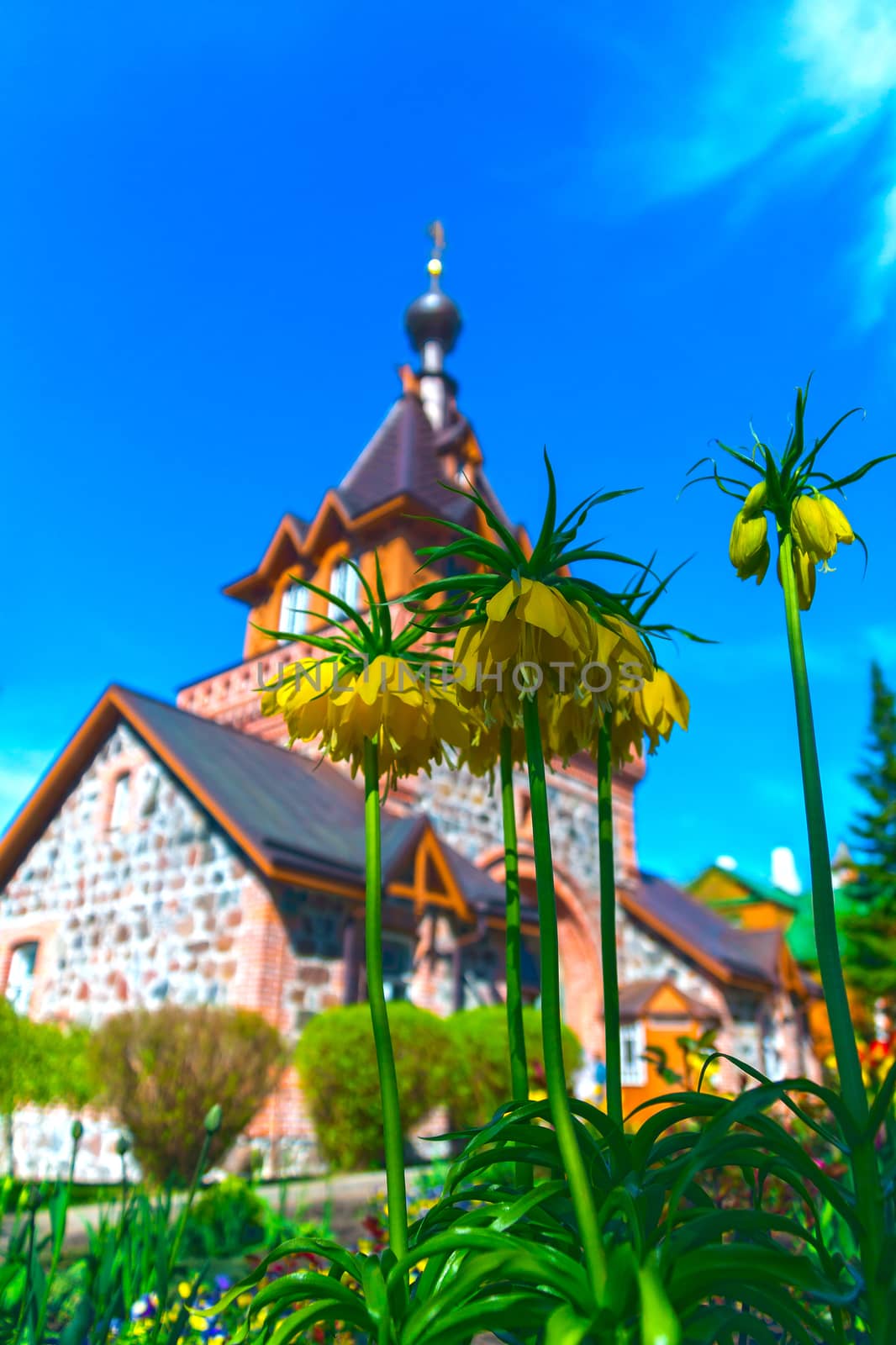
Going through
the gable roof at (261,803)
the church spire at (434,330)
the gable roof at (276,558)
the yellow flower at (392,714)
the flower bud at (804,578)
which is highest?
the church spire at (434,330)

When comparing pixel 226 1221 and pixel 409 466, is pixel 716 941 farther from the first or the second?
pixel 226 1221

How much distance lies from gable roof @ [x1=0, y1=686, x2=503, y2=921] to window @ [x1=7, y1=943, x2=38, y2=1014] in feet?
4.60

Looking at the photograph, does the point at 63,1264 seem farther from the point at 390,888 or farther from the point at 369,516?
the point at 369,516

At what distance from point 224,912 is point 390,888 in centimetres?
221

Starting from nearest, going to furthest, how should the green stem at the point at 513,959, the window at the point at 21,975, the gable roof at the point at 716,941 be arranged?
the green stem at the point at 513,959 → the window at the point at 21,975 → the gable roof at the point at 716,941

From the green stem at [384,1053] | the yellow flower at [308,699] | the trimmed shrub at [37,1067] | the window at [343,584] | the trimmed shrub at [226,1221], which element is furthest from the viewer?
the window at [343,584]

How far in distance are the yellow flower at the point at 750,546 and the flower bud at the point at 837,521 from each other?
0.13 metres

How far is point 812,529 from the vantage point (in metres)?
2.16

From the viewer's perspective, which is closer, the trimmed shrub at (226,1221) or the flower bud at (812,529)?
the flower bud at (812,529)

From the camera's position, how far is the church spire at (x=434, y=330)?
1032 inches

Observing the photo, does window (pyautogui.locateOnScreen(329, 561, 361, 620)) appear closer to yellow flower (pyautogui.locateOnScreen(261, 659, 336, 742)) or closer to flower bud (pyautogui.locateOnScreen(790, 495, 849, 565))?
yellow flower (pyautogui.locateOnScreen(261, 659, 336, 742))

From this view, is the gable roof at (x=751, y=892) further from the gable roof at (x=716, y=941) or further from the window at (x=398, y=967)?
the window at (x=398, y=967)

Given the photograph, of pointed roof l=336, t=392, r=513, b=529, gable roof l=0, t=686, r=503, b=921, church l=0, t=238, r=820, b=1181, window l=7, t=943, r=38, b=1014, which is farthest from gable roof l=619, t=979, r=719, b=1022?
window l=7, t=943, r=38, b=1014

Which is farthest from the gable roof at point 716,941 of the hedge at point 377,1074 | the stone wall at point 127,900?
the stone wall at point 127,900
